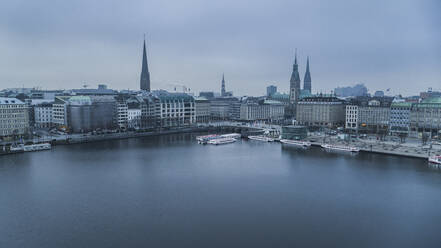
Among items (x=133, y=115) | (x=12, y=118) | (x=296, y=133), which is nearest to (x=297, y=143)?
(x=296, y=133)

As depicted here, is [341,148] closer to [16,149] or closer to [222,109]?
[16,149]

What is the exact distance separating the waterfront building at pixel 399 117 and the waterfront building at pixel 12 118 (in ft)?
141

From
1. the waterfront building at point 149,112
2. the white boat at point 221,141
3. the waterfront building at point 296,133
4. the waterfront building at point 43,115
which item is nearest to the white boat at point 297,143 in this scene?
the waterfront building at point 296,133

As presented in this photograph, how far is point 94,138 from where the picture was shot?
3756 centimetres

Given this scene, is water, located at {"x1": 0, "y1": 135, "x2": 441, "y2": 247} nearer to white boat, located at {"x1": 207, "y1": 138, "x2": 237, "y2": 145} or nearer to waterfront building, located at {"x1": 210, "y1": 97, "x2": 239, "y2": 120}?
white boat, located at {"x1": 207, "y1": 138, "x2": 237, "y2": 145}

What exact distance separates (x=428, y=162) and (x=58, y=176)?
26663mm

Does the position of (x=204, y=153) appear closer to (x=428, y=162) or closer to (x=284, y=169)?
(x=284, y=169)

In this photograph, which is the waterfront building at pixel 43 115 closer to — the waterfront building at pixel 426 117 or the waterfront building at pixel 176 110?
the waterfront building at pixel 176 110

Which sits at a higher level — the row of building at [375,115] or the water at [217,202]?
the row of building at [375,115]

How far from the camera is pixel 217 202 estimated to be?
55.1 ft

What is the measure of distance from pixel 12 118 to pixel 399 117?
45.4 metres

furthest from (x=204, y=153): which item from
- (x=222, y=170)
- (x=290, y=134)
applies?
(x=290, y=134)

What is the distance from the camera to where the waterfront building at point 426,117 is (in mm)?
39312

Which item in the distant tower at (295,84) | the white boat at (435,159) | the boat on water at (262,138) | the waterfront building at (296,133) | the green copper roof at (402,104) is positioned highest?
the distant tower at (295,84)
